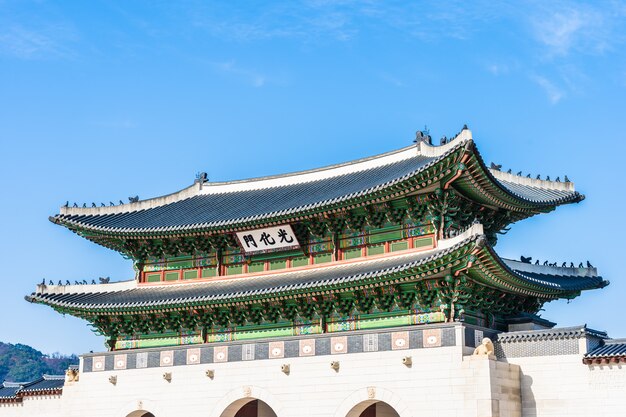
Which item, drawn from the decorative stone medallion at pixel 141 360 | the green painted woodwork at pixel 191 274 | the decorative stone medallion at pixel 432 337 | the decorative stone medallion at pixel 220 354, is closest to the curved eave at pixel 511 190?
the decorative stone medallion at pixel 432 337

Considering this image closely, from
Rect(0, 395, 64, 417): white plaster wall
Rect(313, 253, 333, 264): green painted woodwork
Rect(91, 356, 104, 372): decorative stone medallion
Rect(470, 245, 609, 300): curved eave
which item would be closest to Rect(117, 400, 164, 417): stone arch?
Rect(91, 356, 104, 372): decorative stone medallion

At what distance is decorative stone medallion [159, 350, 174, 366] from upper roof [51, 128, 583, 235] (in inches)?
169

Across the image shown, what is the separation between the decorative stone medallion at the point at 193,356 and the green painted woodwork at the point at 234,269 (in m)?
3.02

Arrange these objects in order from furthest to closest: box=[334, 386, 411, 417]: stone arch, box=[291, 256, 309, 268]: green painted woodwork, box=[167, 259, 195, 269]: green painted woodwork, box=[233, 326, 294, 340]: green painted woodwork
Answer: box=[167, 259, 195, 269]: green painted woodwork → box=[291, 256, 309, 268]: green painted woodwork → box=[233, 326, 294, 340]: green painted woodwork → box=[334, 386, 411, 417]: stone arch

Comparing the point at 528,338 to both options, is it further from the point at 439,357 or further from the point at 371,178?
the point at 371,178

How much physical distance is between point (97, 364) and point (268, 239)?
8.29 meters

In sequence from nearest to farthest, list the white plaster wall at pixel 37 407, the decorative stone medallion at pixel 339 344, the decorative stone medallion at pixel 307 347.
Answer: the decorative stone medallion at pixel 339 344 → the decorative stone medallion at pixel 307 347 → the white plaster wall at pixel 37 407

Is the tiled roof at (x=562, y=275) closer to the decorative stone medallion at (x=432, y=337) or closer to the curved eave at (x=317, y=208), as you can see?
the decorative stone medallion at (x=432, y=337)

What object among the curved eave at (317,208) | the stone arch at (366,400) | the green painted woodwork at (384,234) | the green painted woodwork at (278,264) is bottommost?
the stone arch at (366,400)

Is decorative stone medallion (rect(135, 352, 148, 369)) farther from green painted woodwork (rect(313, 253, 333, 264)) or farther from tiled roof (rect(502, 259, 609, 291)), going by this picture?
tiled roof (rect(502, 259, 609, 291))

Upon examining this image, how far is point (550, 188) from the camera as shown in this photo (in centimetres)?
2834

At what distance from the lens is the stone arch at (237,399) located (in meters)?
26.1

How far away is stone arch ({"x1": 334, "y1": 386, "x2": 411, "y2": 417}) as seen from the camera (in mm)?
23483

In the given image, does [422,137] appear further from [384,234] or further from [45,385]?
[45,385]
